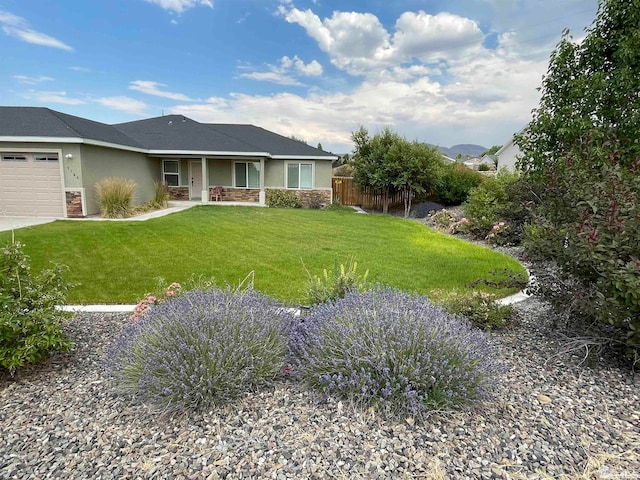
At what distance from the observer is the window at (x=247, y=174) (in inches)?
783

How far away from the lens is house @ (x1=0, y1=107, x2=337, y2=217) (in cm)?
1313

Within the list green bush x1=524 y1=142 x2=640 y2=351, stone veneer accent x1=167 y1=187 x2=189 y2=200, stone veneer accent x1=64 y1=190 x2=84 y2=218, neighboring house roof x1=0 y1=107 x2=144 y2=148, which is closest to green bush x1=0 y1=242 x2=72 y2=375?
green bush x1=524 y1=142 x2=640 y2=351

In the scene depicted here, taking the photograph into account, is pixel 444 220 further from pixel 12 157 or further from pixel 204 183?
pixel 12 157

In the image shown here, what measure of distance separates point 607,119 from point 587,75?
85 cm

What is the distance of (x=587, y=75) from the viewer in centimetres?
600

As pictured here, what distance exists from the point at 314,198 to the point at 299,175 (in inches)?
57.8

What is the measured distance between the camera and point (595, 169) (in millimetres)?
3770

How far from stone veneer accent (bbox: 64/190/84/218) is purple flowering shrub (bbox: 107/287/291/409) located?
1232 centimetres

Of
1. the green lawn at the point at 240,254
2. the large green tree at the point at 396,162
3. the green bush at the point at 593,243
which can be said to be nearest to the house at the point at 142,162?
Answer: the large green tree at the point at 396,162

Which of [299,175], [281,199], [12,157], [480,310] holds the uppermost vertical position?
[12,157]

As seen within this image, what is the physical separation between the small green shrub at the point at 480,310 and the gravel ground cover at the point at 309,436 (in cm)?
109

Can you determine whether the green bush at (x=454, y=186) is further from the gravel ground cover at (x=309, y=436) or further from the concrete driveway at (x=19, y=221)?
the gravel ground cover at (x=309, y=436)

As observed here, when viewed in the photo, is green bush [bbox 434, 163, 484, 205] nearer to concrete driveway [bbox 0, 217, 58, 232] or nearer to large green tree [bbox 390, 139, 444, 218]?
large green tree [bbox 390, 139, 444, 218]

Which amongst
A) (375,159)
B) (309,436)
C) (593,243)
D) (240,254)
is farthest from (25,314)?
(375,159)
